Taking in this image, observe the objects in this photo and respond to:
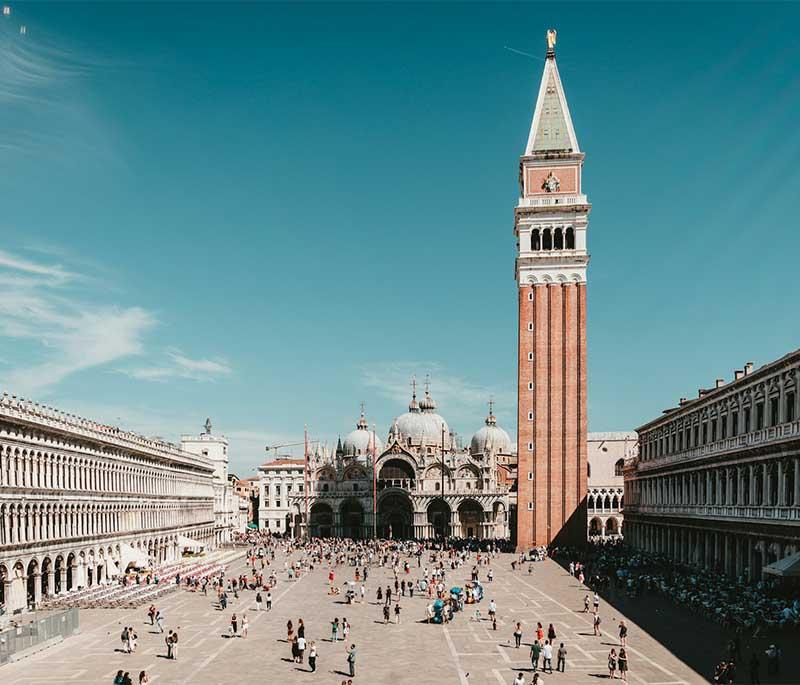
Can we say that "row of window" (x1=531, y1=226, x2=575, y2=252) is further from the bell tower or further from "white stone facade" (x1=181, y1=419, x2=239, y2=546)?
"white stone facade" (x1=181, y1=419, x2=239, y2=546)

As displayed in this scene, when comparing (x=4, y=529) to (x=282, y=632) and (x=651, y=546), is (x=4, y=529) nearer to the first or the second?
(x=282, y=632)

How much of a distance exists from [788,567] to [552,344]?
2022 inches

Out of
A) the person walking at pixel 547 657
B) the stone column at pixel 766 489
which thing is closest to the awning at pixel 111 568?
the person walking at pixel 547 657

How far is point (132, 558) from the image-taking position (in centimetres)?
6662

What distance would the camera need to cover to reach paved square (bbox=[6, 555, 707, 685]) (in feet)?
106

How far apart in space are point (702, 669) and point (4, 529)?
120 ft

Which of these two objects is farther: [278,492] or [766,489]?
[278,492]

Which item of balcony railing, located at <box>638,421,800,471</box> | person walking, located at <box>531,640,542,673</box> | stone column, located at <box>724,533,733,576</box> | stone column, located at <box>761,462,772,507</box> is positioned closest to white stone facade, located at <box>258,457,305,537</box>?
balcony railing, located at <box>638,421,800,471</box>

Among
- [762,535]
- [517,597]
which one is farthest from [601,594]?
[762,535]

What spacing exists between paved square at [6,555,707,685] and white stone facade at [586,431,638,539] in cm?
7065

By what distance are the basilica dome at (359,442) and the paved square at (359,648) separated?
88.0 metres

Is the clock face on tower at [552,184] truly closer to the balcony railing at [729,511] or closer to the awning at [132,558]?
the balcony railing at [729,511]

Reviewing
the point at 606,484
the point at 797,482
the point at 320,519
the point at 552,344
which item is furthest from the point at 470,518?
the point at 797,482

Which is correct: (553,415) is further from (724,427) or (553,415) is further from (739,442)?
(739,442)
